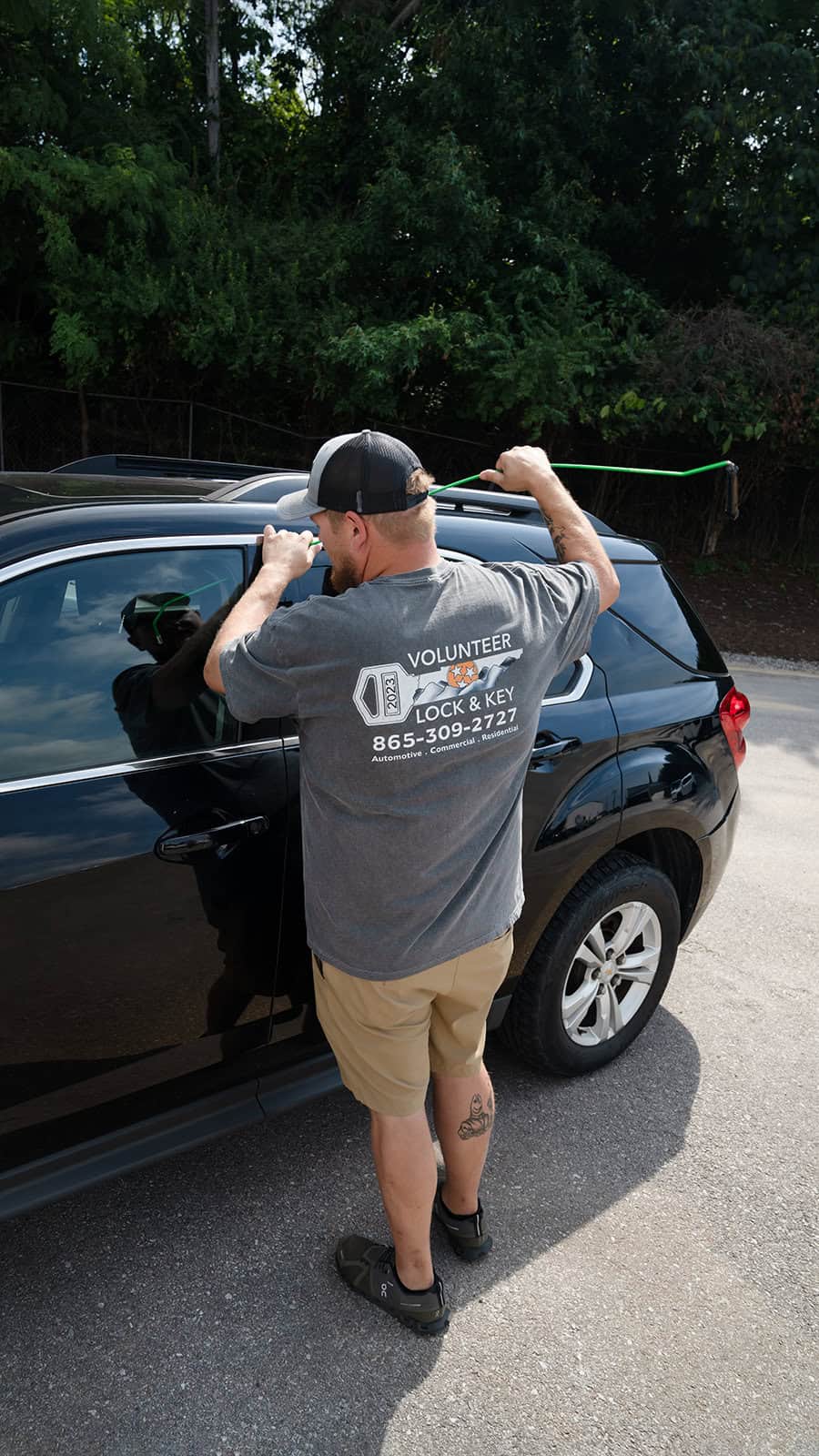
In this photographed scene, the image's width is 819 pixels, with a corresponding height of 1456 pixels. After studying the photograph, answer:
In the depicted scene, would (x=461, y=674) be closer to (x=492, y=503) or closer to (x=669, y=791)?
(x=492, y=503)

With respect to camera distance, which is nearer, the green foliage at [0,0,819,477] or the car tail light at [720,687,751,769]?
the car tail light at [720,687,751,769]

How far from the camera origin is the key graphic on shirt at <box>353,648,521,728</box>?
72.9 inches

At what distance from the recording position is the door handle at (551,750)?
2.78 m

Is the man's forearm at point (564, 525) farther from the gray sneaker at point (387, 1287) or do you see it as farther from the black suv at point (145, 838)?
the gray sneaker at point (387, 1287)

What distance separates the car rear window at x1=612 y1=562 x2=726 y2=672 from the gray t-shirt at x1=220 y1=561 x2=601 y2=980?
1128mm

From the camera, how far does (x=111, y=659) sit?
7.18 ft

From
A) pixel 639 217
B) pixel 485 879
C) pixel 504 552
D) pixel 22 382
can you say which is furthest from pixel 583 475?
pixel 485 879

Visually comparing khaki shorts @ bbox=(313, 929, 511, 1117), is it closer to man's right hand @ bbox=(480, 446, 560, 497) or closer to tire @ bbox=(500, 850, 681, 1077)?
tire @ bbox=(500, 850, 681, 1077)

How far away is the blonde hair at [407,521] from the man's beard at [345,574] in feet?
0.23

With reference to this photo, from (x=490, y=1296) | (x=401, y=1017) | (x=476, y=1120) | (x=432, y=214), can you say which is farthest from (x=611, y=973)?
(x=432, y=214)

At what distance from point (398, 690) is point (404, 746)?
106 millimetres

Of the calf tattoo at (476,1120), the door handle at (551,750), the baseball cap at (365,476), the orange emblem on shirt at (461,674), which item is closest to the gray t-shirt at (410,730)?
the orange emblem on shirt at (461,674)

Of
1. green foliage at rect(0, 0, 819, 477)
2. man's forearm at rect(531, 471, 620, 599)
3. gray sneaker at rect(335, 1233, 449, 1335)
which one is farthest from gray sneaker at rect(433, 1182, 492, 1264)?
green foliage at rect(0, 0, 819, 477)

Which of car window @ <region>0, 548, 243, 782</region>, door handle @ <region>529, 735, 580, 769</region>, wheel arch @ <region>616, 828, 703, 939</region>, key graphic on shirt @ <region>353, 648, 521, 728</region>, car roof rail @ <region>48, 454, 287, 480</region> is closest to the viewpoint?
key graphic on shirt @ <region>353, 648, 521, 728</region>
